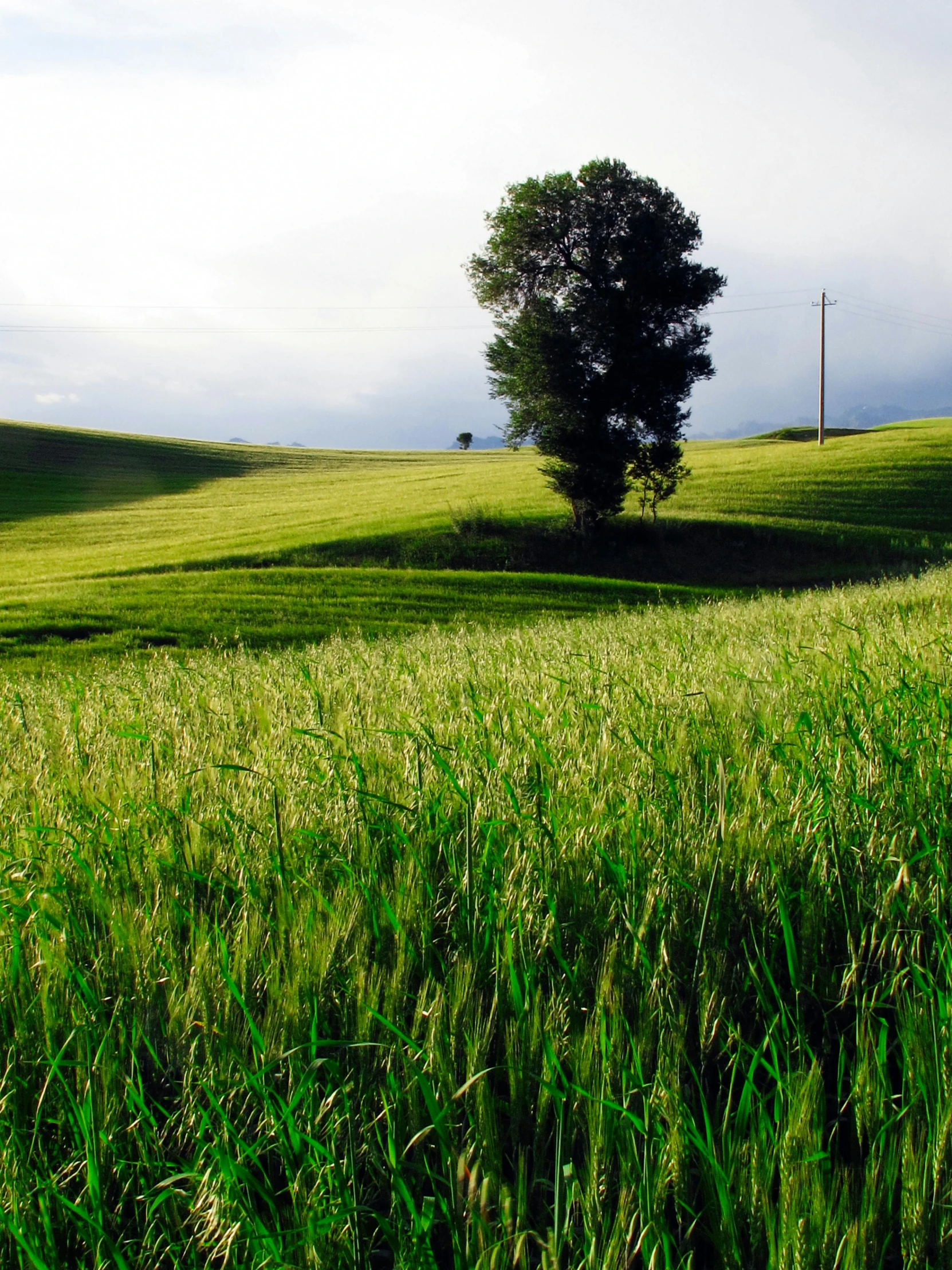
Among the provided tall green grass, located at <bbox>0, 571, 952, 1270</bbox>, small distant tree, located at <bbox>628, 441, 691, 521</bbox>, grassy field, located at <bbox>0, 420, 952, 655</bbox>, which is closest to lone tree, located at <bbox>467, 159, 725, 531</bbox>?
small distant tree, located at <bbox>628, 441, 691, 521</bbox>

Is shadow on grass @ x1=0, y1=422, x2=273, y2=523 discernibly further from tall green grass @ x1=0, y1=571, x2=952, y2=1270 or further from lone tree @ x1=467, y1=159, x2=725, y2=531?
tall green grass @ x1=0, y1=571, x2=952, y2=1270

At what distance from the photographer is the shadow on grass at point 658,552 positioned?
2909 cm

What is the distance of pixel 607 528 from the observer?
33562 mm

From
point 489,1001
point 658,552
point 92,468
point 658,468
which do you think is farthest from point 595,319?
point 92,468

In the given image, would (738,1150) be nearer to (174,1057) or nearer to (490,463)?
(174,1057)

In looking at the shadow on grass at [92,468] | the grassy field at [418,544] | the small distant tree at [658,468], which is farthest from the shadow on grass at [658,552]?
the shadow on grass at [92,468]

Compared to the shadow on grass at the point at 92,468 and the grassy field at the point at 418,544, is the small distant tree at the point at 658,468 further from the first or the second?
the shadow on grass at the point at 92,468

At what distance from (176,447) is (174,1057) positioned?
86.0 m

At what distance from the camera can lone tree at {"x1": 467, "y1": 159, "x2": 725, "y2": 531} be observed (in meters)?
30.5

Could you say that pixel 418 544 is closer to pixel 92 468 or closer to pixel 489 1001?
pixel 489 1001

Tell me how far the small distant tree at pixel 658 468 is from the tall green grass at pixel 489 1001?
3109cm

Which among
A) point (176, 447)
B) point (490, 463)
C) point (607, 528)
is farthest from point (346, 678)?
point (176, 447)

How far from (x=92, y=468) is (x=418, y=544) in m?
47.1

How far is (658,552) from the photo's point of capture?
1297 inches
